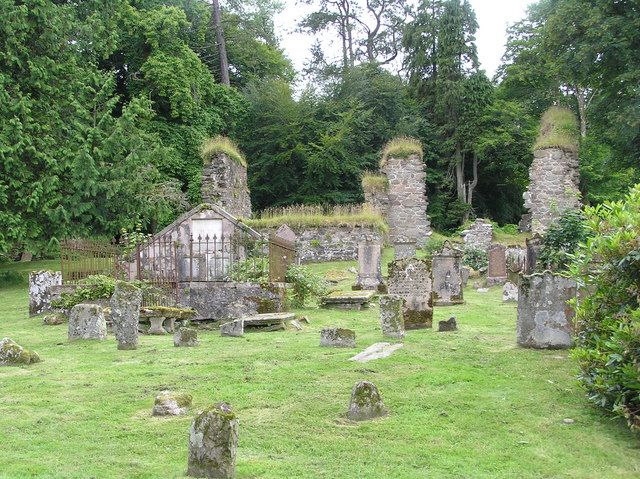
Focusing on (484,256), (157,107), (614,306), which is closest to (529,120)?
(484,256)

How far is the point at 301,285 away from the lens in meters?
14.5

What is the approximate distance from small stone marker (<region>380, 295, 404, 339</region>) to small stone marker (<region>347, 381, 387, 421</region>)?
3864mm

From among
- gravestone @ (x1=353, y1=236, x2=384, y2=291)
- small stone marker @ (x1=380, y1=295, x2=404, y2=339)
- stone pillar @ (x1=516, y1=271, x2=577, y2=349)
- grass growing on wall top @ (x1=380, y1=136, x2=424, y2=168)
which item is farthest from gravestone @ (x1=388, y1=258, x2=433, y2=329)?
grass growing on wall top @ (x1=380, y1=136, x2=424, y2=168)

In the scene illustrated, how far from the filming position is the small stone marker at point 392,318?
9789 millimetres

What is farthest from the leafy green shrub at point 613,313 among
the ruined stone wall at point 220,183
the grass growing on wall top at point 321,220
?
the ruined stone wall at point 220,183

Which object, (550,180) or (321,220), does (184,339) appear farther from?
(550,180)

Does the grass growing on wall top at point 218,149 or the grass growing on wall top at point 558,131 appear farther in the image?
the grass growing on wall top at point 558,131

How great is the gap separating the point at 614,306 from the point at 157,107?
31.2m

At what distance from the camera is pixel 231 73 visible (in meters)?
42.2

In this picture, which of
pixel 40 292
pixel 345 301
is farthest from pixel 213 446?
pixel 40 292

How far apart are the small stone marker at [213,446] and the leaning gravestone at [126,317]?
506 cm

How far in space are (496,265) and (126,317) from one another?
13.2 metres

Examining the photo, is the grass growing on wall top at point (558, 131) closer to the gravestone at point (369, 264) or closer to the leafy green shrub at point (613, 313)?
the gravestone at point (369, 264)

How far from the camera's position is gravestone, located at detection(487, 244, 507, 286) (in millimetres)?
19797
